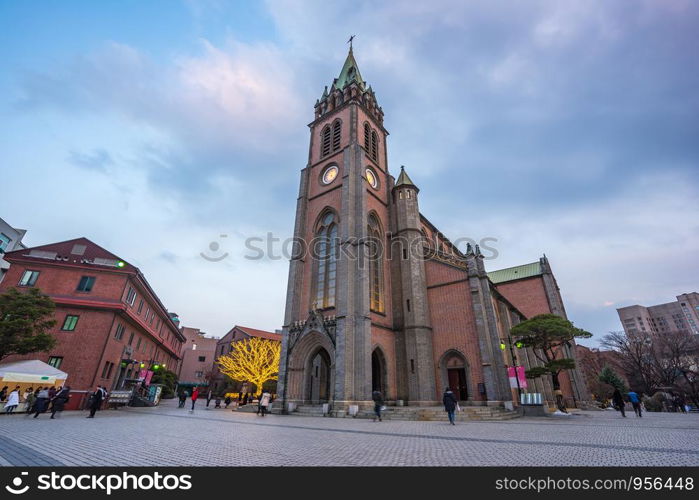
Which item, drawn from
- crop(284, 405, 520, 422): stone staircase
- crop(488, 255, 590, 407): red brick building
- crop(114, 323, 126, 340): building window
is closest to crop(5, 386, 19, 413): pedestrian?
crop(114, 323, 126, 340): building window

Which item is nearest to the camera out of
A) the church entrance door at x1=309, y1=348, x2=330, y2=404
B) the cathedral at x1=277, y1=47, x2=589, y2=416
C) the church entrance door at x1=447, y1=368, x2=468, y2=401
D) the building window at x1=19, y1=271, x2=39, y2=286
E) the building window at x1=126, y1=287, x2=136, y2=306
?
the cathedral at x1=277, y1=47, x2=589, y2=416

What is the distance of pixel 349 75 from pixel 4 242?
45.0 meters

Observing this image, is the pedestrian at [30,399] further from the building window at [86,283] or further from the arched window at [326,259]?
the arched window at [326,259]

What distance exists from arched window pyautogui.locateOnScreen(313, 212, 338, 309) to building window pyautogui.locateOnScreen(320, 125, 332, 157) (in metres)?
8.12

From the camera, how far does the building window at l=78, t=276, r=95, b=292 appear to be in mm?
24033

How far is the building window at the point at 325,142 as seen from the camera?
1335 inches

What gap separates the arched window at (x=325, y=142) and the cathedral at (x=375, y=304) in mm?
201

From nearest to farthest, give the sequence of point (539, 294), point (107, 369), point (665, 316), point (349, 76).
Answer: point (107, 369)
point (349, 76)
point (539, 294)
point (665, 316)

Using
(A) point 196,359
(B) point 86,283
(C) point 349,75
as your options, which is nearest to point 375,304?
(B) point 86,283

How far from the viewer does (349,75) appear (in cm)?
3941

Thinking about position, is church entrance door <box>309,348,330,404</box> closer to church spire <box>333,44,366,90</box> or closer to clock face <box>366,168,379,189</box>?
clock face <box>366,168,379,189</box>

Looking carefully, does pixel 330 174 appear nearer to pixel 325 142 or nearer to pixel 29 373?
pixel 325 142

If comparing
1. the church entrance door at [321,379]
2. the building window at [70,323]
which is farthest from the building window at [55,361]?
the church entrance door at [321,379]
